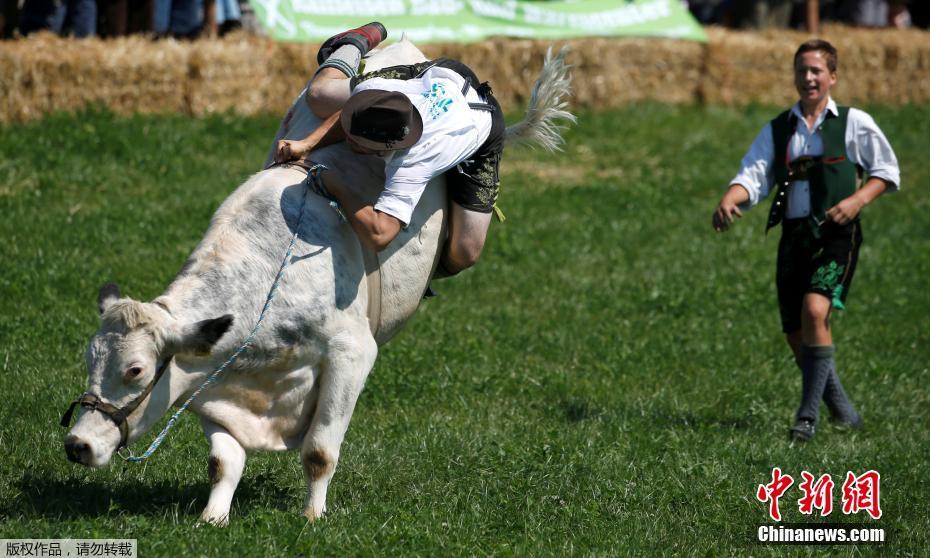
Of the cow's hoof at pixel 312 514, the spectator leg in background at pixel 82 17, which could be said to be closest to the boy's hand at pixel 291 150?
the cow's hoof at pixel 312 514

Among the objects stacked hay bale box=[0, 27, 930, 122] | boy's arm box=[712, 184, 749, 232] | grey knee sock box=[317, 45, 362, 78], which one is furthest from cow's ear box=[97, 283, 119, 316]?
stacked hay bale box=[0, 27, 930, 122]

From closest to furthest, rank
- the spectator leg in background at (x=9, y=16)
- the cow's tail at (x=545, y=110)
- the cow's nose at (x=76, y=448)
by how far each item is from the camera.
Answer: the cow's nose at (x=76, y=448), the cow's tail at (x=545, y=110), the spectator leg in background at (x=9, y=16)

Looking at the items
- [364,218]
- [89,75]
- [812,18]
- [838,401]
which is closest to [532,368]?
[838,401]

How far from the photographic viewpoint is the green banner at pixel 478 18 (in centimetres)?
1515

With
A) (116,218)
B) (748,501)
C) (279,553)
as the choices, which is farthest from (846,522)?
(116,218)

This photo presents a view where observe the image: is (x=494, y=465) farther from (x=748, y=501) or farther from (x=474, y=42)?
(x=474, y=42)

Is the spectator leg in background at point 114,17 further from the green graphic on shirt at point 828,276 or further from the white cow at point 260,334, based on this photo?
the white cow at point 260,334

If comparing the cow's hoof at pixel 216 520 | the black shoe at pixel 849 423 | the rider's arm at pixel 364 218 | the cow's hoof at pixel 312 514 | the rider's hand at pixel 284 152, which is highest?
the rider's hand at pixel 284 152

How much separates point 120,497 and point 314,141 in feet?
6.61

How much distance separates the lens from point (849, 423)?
870cm

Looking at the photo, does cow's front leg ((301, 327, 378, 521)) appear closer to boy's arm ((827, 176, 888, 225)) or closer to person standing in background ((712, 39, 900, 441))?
person standing in background ((712, 39, 900, 441))

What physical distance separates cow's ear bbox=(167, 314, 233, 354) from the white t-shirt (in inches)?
39.0

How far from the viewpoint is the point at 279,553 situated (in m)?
5.36

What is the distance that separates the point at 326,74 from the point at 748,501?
3.16m
